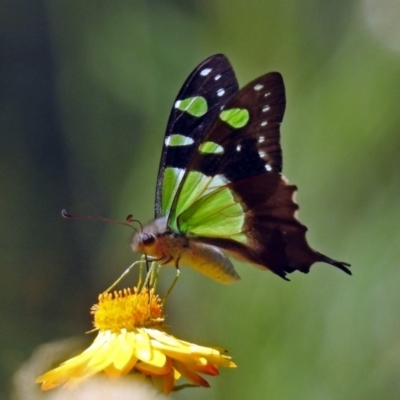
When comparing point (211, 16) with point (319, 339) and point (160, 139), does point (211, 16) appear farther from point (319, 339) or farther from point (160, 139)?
point (319, 339)

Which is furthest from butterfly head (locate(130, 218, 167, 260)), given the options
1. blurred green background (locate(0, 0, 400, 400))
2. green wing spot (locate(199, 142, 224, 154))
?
blurred green background (locate(0, 0, 400, 400))

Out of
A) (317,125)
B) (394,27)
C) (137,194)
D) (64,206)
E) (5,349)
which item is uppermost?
(394,27)

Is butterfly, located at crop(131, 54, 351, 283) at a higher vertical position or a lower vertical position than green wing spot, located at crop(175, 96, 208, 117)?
lower

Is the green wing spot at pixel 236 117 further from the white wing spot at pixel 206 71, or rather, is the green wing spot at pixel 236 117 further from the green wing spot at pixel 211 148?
the white wing spot at pixel 206 71

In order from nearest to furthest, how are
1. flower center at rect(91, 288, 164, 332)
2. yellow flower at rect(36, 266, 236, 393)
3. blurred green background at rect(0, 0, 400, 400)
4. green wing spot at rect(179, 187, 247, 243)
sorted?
yellow flower at rect(36, 266, 236, 393)
flower center at rect(91, 288, 164, 332)
green wing spot at rect(179, 187, 247, 243)
blurred green background at rect(0, 0, 400, 400)

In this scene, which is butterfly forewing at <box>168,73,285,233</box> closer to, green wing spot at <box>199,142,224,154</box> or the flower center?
green wing spot at <box>199,142,224,154</box>

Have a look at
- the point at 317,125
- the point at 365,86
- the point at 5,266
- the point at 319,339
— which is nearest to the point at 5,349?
the point at 5,266

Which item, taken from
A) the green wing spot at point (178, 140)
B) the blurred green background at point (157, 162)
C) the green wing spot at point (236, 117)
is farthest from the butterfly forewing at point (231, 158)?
the blurred green background at point (157, 162)
